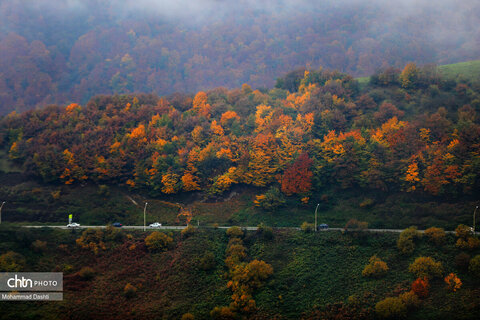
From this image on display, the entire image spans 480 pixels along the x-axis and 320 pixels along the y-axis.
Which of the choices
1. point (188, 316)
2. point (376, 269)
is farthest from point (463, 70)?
point (188, 316)

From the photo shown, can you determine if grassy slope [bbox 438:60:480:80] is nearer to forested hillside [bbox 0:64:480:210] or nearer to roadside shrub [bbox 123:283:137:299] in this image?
forested hillside [bbox 0:64:480:210]

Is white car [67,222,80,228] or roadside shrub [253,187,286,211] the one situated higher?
roadside shrub [253,187,286,211]

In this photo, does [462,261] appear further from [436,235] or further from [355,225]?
[355,225]

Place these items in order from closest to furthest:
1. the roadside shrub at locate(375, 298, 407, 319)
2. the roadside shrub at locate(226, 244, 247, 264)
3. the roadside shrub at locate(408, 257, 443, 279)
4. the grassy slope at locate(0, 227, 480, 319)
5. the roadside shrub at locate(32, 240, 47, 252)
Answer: the roadside shrub at locate(375, 298, 407, 319), the grassy slope at locate(0, 227, 480, 319), the roadside shrub at locate(408, 257, 443, 279), the roadside shrub at locate(32, 240, 47, 252), the roadside shrub at locate(226, 244, 247, 264)

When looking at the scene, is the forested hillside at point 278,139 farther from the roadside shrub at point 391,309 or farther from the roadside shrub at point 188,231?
the roadside shrub at point 391,309

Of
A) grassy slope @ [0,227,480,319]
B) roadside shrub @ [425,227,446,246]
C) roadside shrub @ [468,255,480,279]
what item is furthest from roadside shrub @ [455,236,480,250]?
roadside shrub @ [468,255,480,279]

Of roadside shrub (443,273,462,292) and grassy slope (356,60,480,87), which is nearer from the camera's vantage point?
roadside shrub (443,273,462,292)

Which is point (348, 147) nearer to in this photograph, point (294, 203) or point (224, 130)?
point (294, 203)
